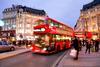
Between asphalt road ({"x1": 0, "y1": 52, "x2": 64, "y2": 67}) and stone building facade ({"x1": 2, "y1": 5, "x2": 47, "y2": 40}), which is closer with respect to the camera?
asphalt road ({"x1": 0, "y1": 52, "x2": 64, "y2": 67})

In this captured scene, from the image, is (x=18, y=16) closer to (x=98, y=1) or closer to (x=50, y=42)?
(x=98, y=1)

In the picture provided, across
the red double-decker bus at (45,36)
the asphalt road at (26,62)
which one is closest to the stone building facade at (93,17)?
the red double-decker bus at (45,36)

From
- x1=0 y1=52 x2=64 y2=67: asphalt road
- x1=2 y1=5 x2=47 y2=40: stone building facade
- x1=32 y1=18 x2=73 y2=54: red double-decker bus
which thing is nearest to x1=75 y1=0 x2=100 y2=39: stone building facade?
x1=2 y1=5 x2=47 y2=40: stone building facade

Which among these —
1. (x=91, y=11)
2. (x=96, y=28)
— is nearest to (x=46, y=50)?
(x=96, y=28)

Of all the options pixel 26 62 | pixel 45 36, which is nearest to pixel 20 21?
pixel 45 36

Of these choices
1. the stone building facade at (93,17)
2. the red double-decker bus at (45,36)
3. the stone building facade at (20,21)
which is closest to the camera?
the red double-decker bus at (45,36)

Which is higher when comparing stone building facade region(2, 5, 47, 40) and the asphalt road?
stone building facade region(2, 5, 47, 40)

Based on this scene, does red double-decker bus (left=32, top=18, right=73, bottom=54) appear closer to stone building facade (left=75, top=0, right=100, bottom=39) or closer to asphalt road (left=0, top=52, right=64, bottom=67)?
asphalt road (left=0, top=52, right=64, bottom=67)

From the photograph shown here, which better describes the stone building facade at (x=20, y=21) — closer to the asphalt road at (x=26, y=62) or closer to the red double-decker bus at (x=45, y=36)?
the red double-decker bus at (x=45, y=36)

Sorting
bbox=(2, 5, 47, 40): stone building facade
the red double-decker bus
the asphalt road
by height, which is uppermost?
bbox=(2, 5, 47, 40): stone building facade

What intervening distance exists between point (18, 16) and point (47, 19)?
298 feet

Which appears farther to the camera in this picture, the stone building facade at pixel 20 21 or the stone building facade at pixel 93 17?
the stone building facade at pixel 20 21

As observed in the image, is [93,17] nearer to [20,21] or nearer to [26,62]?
[20,21]

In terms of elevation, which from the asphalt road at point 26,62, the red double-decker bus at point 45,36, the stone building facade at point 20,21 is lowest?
the asphalt road at point 26,62
